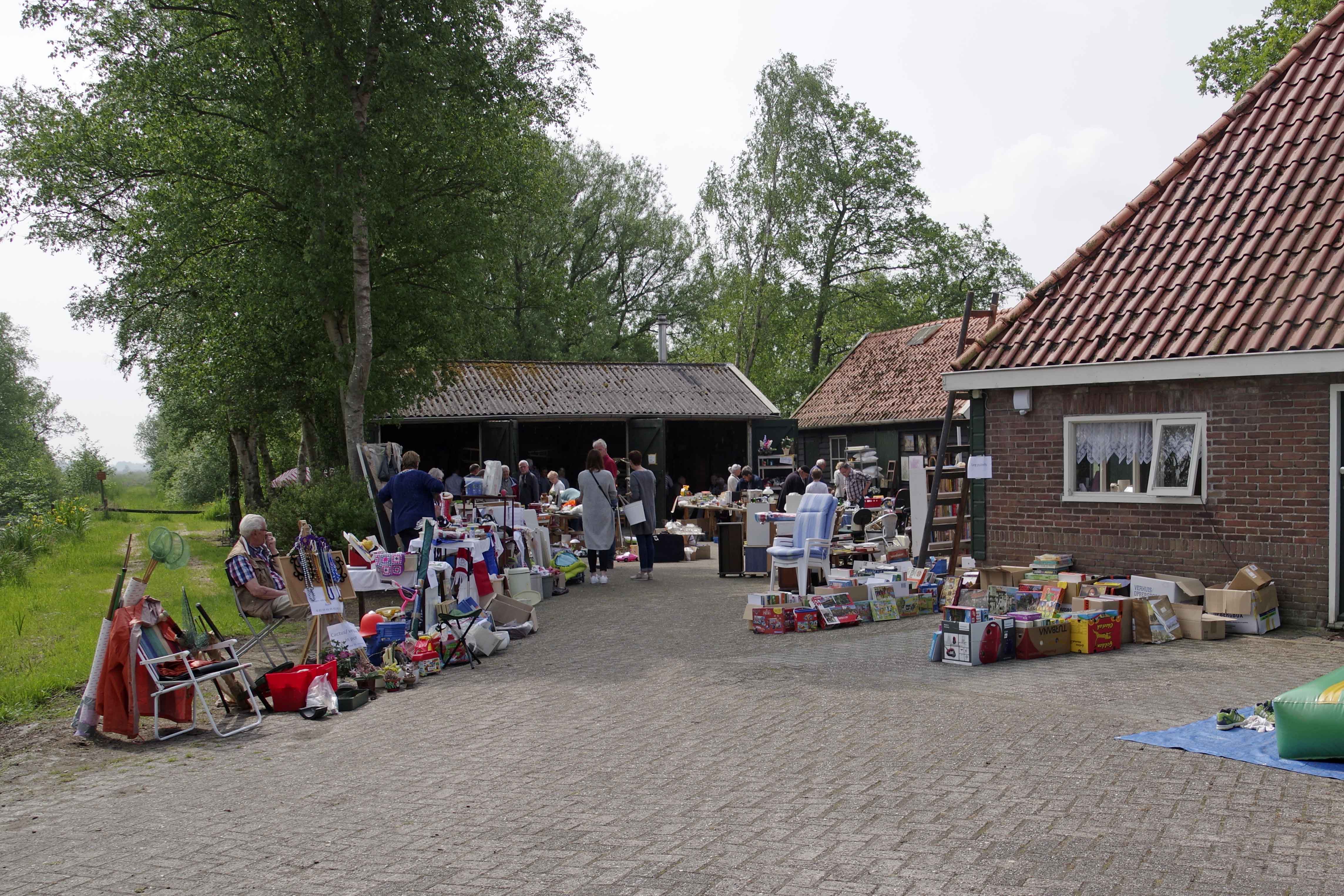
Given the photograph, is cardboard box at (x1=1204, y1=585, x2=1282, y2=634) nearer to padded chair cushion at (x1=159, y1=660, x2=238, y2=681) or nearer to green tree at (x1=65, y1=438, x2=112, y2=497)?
padded chair cushion at (x1=159, y1=660, x2=238, y2=681)

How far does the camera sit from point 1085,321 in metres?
12.4

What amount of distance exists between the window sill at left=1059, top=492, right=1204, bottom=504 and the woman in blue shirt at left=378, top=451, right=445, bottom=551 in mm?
6994

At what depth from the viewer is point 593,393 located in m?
32.8

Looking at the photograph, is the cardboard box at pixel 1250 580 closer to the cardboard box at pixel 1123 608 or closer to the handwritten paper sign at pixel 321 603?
the cardboard box at pixel 1123 608

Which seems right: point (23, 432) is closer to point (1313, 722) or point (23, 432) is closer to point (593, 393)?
point (593, 393)

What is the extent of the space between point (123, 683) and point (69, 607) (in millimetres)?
9512

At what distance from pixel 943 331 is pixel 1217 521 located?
993 inches

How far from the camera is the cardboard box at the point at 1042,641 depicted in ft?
31.2

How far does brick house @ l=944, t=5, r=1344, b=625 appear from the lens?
1045 centimetres

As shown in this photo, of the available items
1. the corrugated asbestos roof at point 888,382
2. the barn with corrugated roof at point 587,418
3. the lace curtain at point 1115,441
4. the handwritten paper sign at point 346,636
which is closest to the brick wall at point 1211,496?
the lace curtain at point 1115,441

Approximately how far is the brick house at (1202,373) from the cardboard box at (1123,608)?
55.2 inches

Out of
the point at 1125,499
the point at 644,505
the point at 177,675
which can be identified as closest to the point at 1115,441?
the point at 1125,499

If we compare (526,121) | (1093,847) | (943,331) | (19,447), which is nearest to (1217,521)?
(1093,847)

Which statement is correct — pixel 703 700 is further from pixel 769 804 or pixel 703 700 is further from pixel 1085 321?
pixel 1085 321
